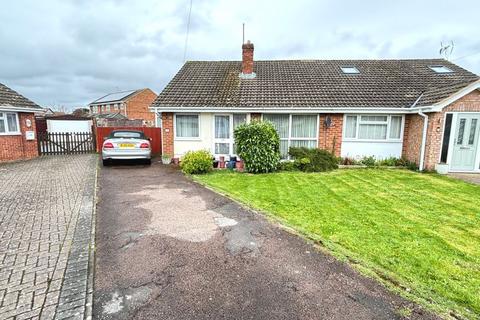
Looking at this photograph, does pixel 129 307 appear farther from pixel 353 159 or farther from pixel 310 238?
pixel 353 159

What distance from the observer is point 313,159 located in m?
10.4

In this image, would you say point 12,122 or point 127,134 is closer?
point 127,134

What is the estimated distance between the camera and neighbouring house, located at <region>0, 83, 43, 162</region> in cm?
1203

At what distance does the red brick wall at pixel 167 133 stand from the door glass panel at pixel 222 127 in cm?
196

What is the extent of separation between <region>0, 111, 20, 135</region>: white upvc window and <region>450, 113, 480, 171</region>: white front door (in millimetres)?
18795

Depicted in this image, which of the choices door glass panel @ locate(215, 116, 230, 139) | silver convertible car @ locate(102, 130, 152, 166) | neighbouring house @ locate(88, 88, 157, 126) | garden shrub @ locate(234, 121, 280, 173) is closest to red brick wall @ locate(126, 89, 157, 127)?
neighbouring house @ locate(88, 88, 157, 126)

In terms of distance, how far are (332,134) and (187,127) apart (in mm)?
6318

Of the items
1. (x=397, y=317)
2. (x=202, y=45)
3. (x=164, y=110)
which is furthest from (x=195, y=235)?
(x=202, y=45)

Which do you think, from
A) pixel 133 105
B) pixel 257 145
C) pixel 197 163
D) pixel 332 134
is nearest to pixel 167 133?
pixel 197 163

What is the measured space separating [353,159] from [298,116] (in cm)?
303

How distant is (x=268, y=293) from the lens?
297 centimetres

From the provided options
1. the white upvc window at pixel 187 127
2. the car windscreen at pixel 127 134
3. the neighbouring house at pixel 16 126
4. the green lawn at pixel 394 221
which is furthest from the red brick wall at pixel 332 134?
the neighbouring house at pixel 16 126

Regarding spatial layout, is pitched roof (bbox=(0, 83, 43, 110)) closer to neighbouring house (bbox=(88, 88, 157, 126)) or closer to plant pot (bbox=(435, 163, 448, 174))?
plant pot (bbox=(435, 163, 448, 174))

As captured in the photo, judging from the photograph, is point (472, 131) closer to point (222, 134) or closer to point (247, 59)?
point (222, 134)
